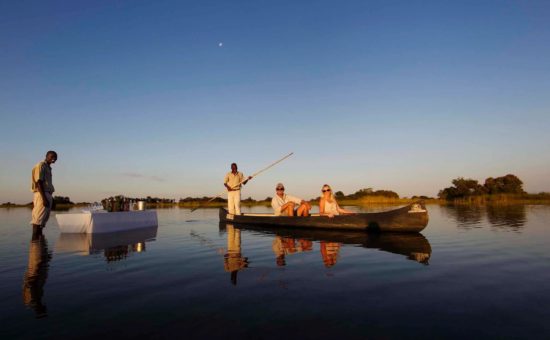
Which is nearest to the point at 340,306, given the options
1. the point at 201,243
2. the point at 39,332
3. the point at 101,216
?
the point at 39,332

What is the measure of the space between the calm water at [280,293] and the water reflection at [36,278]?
1.0 inches

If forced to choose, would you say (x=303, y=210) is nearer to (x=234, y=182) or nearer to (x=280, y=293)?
(x=234, y=182)

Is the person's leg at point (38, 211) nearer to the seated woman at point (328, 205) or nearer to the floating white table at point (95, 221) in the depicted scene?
the floating white table at point (95, 221)

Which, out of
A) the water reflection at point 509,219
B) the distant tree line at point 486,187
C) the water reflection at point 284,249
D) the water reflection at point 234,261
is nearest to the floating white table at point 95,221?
the water reflection at point 234,261

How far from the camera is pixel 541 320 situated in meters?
3.43

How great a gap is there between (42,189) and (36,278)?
4.52m

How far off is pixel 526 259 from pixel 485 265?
133 centimetres

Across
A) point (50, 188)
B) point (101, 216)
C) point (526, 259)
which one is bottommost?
point (526, 259)

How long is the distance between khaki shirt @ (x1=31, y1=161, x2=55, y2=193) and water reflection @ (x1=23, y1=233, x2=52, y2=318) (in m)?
1.71

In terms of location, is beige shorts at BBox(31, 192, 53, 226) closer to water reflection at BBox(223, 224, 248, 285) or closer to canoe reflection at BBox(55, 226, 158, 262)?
canoe reflection at BBox(55, 226, 158, 262)

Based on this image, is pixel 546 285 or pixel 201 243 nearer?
pixel 546 285

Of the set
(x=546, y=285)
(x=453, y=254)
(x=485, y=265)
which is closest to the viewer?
(x=546, y=285)

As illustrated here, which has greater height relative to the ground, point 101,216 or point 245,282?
point 101,216

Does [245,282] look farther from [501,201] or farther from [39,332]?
[501,201]
